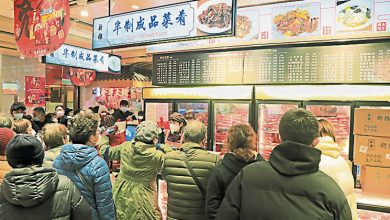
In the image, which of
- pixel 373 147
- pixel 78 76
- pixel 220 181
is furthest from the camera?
pixel 78 76

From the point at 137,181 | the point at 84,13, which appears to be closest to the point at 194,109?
the point at 137,181

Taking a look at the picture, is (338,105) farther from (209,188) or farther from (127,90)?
(127,90)

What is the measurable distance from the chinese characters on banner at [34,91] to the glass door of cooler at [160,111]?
621 cm

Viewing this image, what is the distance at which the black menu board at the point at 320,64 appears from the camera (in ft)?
12.1

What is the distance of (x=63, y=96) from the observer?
13.8m

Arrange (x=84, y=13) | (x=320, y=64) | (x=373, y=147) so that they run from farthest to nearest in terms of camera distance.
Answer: (x=84, y=13) → (x=320, y=64) → (x=373, y=147)

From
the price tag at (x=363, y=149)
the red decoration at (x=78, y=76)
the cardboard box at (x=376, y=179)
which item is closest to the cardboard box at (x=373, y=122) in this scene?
the price tag at (x=363, y=149)

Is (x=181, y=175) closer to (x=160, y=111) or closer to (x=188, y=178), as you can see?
(x=188, y=178)

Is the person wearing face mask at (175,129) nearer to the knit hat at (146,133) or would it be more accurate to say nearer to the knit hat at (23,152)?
the knit hat at (146,133)

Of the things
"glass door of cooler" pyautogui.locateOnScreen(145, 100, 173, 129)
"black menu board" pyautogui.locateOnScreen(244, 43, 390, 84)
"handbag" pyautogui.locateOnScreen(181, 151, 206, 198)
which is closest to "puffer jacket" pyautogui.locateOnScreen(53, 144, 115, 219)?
"handbag" pyautogui.locateOnScreen(181, 151, 206, 198)

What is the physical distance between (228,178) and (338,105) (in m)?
2.21

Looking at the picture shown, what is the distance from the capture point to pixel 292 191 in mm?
1489

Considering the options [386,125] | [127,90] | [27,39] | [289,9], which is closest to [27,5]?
[27,39]

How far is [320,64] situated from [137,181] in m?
2.63
